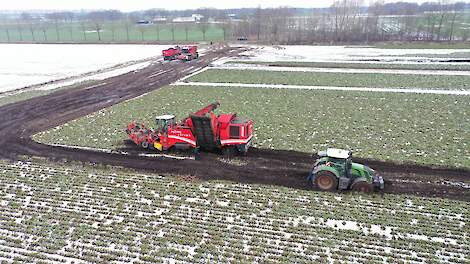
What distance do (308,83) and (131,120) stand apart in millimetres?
16834

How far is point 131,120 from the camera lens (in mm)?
23156

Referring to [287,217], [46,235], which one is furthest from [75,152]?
[287,217]

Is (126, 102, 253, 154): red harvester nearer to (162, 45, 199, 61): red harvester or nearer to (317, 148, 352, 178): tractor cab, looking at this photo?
(317, 148, 352, 178): tractor cab

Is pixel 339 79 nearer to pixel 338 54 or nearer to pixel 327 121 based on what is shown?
pixel 327 121

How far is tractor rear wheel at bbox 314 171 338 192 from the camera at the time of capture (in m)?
13.8

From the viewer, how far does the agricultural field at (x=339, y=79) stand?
3153cm

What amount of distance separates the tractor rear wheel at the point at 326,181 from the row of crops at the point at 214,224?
0.38m

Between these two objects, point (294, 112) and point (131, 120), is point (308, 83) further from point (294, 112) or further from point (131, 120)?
point (131, 120)

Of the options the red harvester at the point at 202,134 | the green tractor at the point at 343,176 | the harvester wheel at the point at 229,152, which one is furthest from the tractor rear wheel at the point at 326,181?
the harvester wheel at the point at 229,152

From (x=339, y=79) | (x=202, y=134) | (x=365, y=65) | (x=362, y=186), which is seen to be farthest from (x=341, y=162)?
(x=365, y=65)

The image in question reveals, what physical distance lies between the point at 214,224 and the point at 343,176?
5100mm

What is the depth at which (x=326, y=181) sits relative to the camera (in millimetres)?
14000

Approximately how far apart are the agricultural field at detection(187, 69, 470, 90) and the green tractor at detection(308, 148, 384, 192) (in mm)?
19534

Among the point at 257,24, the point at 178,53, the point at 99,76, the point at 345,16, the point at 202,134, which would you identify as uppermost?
the point at 345,16
